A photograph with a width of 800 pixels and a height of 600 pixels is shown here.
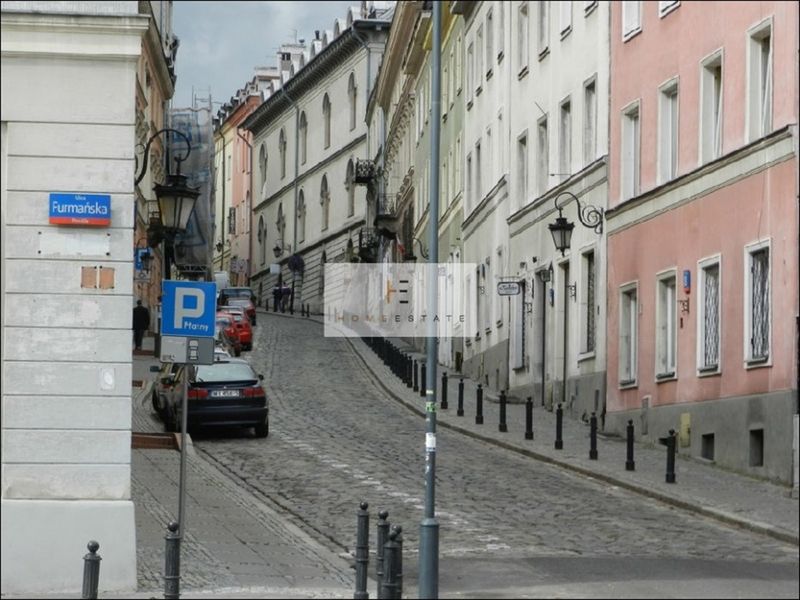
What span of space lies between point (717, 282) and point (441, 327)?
75.1 feet

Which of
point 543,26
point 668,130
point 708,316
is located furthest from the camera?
point 543,26

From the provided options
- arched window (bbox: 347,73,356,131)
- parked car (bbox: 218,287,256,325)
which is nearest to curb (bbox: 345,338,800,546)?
parked car (bbox: 218,287,256,325)

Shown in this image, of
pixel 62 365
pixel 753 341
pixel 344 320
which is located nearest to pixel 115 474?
pixel 62 365

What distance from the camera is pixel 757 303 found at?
21906 millimetres

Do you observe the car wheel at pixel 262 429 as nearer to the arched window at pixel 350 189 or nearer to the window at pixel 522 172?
the window at pixel 522 172

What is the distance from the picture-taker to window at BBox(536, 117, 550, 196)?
3250cm

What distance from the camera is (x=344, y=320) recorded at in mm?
61094

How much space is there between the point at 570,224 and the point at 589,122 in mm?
1929

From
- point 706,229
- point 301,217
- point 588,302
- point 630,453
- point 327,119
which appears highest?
point 327,119

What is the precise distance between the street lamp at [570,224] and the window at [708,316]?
4.92 metres

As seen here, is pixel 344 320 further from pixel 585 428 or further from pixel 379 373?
pixel 585 428

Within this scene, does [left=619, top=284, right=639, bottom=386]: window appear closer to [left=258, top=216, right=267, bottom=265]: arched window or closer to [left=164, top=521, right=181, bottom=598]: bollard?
[left=164, top=521, right=181, bottom=598]: bollard

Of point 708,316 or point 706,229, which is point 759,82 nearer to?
point 706,229

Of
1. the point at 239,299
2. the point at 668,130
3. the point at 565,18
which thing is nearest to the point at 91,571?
the point at 668,130
